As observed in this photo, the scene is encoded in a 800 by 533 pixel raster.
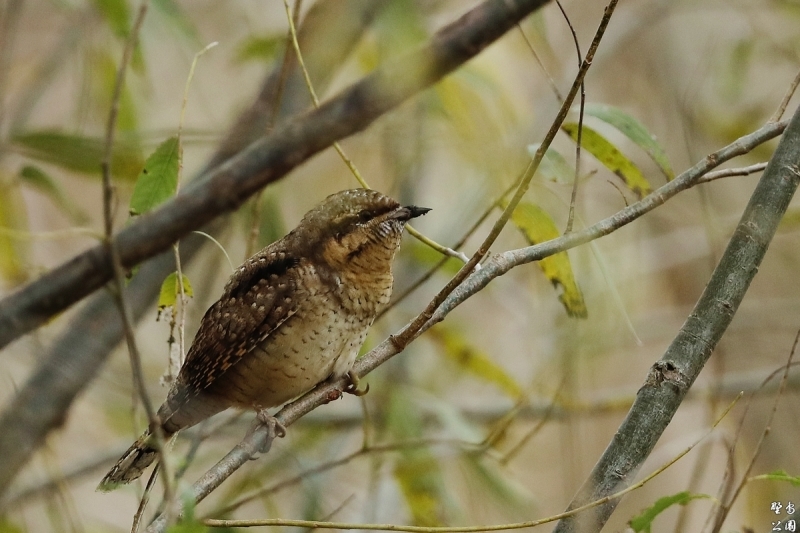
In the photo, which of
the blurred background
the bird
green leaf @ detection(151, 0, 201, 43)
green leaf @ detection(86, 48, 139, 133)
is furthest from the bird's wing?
green leaf @ detection(86, 48, 139, 133)

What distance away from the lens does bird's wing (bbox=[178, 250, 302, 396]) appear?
1935 mm

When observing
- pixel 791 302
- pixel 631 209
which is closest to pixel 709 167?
pixel 631 209

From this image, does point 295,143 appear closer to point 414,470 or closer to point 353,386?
point 353,386

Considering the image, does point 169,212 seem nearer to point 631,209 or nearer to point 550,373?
point 631,209

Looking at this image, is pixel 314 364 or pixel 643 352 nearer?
pixel 314 364

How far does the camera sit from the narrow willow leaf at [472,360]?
2.78m

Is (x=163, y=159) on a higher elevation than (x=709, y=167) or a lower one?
higher

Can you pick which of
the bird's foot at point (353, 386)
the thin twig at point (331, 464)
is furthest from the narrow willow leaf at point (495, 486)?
the bird's foot at point (353, 386)

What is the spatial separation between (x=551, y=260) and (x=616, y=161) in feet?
0.74

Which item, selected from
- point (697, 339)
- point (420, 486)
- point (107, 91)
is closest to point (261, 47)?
point (107, 91)

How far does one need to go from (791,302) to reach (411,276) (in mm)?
1608

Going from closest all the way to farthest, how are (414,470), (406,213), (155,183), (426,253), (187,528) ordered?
(187,528), (155,183), (406,213), (414,470), (426,253)

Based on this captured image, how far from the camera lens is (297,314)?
1.93 metres

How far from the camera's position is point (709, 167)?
1415 mm
